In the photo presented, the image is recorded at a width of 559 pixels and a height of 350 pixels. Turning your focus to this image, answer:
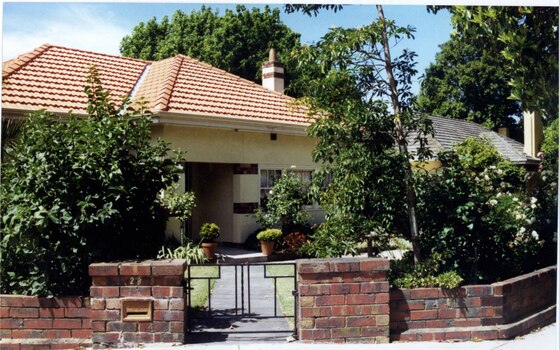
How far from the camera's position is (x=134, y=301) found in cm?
444

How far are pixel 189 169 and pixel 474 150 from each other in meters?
6.14

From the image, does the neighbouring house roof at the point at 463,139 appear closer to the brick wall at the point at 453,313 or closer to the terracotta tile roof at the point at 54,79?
the brick wall at the point at 453,313

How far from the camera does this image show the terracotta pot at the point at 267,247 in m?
9.37

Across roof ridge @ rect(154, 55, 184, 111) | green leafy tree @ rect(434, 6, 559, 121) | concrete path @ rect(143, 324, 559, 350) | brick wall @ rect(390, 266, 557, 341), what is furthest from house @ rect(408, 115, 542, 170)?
roof ridge @ rect(154, 55, 184, 111)

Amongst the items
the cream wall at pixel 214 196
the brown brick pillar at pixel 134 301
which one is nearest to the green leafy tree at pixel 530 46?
the brown brick pillar at pixel 134 301

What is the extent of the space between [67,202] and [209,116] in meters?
4.77

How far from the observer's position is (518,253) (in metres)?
5.79

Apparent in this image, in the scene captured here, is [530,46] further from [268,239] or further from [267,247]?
[267,247]

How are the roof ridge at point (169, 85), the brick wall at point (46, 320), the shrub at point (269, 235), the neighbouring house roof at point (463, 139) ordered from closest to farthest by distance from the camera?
1. the brick wall at point (46, 320)
2. the neighbouring house roof at point (463, 139)
3. the roof ridge at point (169, 85)
4. the shrub at point (269, 235)

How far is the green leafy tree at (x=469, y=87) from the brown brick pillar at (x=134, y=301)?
3194 mm

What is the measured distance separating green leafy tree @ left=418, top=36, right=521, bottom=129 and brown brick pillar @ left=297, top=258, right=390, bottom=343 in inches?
80.9

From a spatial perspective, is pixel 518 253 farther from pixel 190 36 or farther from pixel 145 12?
pixel 190 36

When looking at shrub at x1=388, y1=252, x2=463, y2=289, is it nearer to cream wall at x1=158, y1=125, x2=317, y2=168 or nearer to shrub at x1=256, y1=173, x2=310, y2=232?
shrub at x1=256, y1=173, x2=310, y2=232

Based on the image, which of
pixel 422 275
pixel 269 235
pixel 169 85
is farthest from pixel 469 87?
pixel 169 85
